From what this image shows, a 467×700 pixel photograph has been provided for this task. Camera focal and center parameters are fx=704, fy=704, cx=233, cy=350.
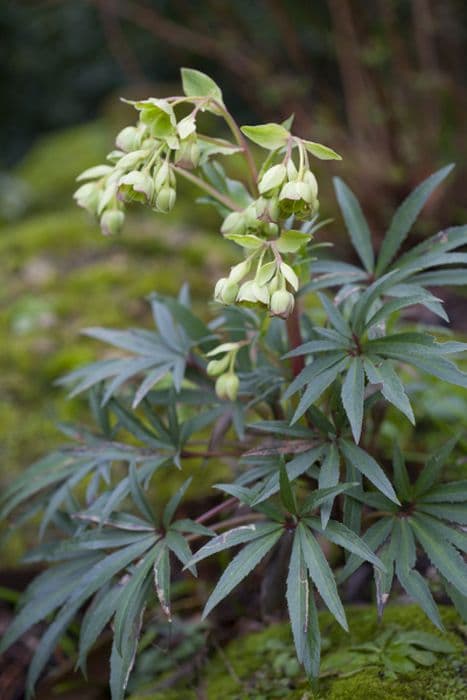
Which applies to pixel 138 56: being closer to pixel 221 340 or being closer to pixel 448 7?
pixel 448 7

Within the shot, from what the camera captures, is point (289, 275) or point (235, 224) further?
point (235, 224)

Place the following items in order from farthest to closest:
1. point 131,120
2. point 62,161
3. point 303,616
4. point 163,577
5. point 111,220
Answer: point 131,120 → point 62,161 → point 111,220 → point 163,577 → point 303,616

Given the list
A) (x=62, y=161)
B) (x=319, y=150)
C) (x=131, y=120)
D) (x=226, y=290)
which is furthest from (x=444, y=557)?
(x=131, y=120)

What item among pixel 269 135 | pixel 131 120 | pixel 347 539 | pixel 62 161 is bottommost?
pixel 347 539

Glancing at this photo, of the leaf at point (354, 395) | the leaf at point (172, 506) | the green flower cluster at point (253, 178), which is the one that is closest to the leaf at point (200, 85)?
the green flower cluster at point (253, 178)

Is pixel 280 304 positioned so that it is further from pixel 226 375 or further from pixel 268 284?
pixel 226 375

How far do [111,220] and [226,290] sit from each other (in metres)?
0.26

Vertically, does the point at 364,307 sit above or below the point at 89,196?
below

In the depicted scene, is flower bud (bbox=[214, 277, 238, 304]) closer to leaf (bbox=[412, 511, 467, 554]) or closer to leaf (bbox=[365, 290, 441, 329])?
leaf (bbox=[365, 290, 441, 329])

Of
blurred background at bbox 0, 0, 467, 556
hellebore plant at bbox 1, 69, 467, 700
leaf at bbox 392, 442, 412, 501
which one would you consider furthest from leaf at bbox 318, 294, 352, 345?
blurred background at bbox 0, 0, 467, 556

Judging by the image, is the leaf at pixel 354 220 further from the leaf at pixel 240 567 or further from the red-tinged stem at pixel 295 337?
the leaf at pixel 240 567

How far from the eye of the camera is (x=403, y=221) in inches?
46.9

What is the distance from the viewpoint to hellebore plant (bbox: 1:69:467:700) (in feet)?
3.04

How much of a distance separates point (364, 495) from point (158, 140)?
59cm
